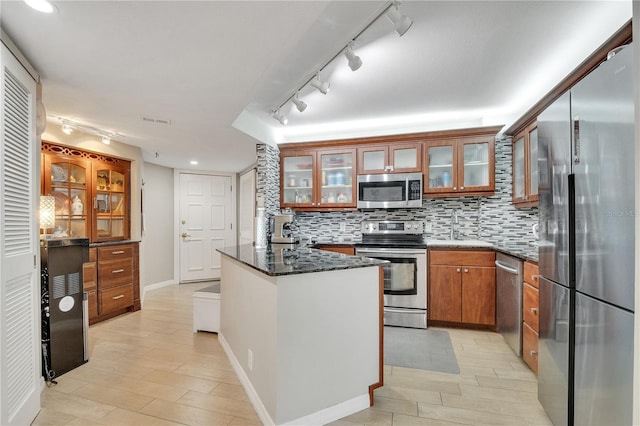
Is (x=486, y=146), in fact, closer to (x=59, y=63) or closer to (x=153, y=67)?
(x=153, y=67)

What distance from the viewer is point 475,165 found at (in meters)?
3.64

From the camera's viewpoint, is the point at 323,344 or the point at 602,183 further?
the point at 323,344

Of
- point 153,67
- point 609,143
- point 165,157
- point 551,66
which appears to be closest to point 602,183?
point 609,143

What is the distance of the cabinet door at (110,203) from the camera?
12.4 feet

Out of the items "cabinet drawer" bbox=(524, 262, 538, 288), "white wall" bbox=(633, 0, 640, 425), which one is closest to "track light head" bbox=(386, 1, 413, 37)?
"white wall" bbox=(633, 0, 640, 425)

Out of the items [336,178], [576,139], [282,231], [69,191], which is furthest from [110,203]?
[576,139]

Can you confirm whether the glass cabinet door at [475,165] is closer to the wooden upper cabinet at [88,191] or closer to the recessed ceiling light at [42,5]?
the recessed ceiling light at [42,5]

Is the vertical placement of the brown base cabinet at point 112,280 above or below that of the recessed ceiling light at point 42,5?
below

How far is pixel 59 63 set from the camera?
1918mm

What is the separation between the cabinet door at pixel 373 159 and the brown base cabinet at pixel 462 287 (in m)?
1.21

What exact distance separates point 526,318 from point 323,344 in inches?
68.5

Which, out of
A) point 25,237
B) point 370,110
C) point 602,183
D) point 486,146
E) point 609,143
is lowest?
point 25,237

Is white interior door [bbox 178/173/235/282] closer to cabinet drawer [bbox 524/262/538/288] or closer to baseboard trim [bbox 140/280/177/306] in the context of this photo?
baseboard trim [bbox 140/280/177/306]

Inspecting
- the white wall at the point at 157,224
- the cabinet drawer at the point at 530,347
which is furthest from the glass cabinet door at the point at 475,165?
the white wall at the point at 157,224
